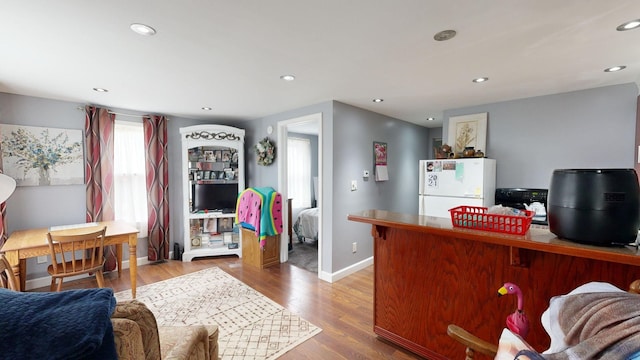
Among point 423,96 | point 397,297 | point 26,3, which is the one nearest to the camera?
point 26,3

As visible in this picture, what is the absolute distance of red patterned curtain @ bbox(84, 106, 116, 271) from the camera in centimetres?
350

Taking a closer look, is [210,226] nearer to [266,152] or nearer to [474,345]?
[266,152]

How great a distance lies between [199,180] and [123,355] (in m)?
3.87

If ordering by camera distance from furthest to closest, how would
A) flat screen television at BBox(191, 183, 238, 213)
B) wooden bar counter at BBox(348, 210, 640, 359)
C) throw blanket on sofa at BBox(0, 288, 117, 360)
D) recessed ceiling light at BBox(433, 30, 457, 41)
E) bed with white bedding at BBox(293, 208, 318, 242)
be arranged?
bed with white bedding at BBox(293, 208, 318, 242)
flat screen television at BBox(191, 183, 238, 213)
recessed ceiling light at BBox(433, 30, 457, 41)
wooden bar counter at BBox(348, 210, 640, 359)
throw blanket on sofa at BBox(0, 288, 117, 360)

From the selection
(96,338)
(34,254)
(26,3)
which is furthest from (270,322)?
(26,3)

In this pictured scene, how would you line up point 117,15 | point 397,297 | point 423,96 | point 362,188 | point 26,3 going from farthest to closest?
point 362,188 → point 423,96 → point 397,297 → point 117,15 → point 26,3

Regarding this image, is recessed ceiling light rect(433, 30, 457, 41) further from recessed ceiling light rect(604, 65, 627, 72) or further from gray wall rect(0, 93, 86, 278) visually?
gray wall rect(0, 93, 86, 278)

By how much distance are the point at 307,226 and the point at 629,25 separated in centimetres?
449

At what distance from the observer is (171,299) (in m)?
2.93

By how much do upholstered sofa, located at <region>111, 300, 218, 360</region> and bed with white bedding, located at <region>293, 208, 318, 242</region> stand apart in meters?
3.67

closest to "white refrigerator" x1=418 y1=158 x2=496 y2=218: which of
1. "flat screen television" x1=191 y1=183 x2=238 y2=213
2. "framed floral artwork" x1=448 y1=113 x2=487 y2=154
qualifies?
"framed floral artwork" x1=448 y1=113 x2=487 y2=154

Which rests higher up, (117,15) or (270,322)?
(117,15)

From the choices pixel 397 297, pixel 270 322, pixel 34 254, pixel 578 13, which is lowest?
pixel 270 322

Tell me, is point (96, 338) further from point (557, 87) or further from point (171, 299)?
point (557, 87)
